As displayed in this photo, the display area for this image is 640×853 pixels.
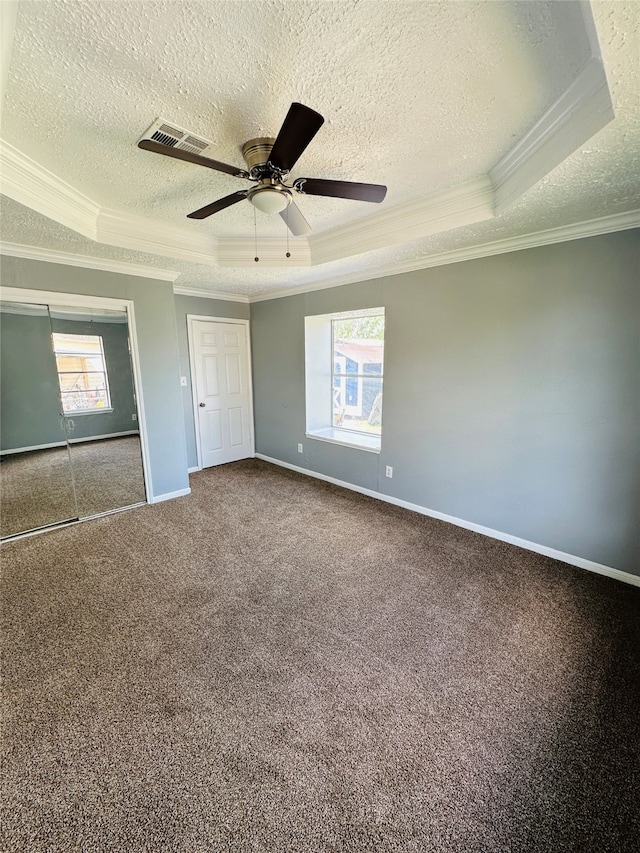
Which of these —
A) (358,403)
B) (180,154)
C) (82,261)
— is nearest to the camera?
(180,154)

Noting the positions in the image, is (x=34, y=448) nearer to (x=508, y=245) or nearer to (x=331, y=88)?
(x=331, y=88)

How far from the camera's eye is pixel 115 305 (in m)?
3.20

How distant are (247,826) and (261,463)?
4.00 m

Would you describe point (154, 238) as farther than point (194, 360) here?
No

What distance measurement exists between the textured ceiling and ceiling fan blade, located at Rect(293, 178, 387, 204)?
0.96ft

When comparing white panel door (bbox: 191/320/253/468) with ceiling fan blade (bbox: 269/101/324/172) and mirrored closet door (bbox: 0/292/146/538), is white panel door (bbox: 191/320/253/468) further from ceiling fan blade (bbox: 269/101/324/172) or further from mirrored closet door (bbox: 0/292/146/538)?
ceiling fan blade (bbox: 269/101/324/172)

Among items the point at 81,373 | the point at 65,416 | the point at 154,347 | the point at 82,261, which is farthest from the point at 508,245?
the point at 65,416

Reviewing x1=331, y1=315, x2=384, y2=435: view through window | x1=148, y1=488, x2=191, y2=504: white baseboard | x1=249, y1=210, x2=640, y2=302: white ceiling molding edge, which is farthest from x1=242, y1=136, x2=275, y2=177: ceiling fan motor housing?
x1=148, y1=488, x2=191, y2=504: white baseboard

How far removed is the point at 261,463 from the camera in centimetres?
498

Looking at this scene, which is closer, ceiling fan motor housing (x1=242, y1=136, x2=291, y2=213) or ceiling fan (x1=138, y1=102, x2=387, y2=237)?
ceiling fan (x1=138, y1=102, x2=387, y2=237)

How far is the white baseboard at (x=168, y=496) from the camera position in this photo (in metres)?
3.63

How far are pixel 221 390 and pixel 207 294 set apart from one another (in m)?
1.29

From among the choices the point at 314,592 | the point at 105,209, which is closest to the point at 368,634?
the point at 314,592

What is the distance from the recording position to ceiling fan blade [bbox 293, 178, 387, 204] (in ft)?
5.35
